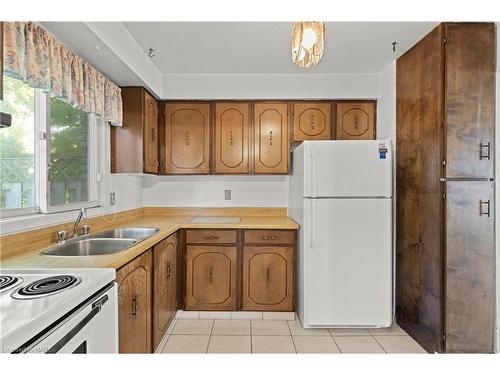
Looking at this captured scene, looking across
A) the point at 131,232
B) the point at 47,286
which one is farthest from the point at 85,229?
the point at 47,286

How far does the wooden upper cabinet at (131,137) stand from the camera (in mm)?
2699

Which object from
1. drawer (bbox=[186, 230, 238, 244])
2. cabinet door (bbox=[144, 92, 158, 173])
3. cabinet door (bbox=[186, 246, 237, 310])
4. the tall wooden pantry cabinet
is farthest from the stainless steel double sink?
the tall wooden pantry cabinet

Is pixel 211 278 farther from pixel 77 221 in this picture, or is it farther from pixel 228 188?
pixel 77 221

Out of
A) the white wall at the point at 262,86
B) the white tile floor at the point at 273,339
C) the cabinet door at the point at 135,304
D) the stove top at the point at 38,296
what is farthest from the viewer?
the white wall at the point at 262,86

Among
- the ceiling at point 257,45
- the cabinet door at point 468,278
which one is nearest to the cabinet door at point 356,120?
the ceiling at point 257,45

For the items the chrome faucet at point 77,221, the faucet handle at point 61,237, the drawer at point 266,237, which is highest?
the chrome faucet at point 77,221

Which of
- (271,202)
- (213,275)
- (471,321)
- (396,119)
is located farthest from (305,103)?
(471,321)

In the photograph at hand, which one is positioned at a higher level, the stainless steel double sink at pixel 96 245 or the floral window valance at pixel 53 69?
the floral window valance at pixel 53 69

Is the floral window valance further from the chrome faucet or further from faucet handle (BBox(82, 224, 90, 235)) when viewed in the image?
faucet handle (BBox(82, 224, 90, 235))

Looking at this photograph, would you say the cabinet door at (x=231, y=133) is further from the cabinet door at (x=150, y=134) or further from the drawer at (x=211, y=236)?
the drawer at (x=211, y=236)

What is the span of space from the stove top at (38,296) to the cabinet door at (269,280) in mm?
1614

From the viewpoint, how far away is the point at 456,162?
204 cm

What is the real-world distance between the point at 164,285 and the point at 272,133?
5.67ft

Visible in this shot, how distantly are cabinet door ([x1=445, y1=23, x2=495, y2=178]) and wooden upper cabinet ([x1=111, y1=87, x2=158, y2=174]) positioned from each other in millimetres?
2320
